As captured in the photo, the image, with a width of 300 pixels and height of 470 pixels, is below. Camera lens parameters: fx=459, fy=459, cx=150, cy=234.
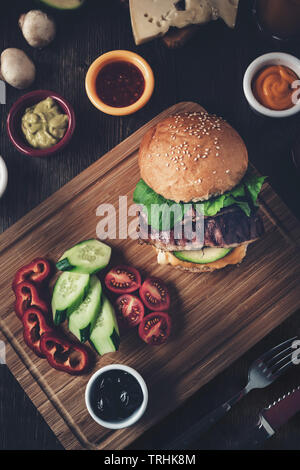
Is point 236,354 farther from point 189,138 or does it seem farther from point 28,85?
point 28,85

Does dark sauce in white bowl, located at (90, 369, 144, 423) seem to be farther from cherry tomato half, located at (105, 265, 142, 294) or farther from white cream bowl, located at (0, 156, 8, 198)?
white cream bowl, located at (0, 156, 8, 198)

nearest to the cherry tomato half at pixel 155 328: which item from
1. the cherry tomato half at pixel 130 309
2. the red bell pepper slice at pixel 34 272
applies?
the cherry tomato half at pixel 130 309

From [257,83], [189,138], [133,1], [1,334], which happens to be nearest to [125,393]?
[1,334]

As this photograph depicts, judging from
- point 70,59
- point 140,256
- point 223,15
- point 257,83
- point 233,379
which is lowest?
point 233,379

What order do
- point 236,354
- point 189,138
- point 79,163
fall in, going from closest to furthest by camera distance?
point 189,138, point 236,354, point 79,163

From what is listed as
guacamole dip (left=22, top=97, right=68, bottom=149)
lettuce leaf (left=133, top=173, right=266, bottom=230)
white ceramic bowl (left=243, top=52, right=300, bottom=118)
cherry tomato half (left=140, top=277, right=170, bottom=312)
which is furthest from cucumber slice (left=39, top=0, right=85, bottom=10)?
cherry tomato half (left=140, top=277, right=170, bottom=312)
